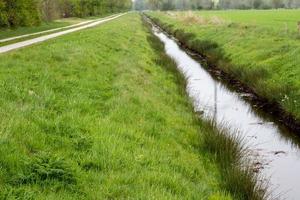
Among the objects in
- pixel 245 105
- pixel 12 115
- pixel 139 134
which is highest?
pixel 12 115

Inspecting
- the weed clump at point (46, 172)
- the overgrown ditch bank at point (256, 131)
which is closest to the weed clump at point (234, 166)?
the overgrown ditch bank at point (256, 131)

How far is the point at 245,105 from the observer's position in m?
16.9

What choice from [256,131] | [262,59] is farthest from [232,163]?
[262,59]

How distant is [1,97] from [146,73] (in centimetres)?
944

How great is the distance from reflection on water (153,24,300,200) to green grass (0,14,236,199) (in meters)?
1.31

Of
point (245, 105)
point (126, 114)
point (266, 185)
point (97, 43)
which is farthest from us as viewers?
point (97, 43)

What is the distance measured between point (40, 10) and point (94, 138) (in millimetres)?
44465

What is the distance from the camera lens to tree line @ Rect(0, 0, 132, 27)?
1348 inches

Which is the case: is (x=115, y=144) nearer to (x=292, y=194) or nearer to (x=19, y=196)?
(x=19, y=196)

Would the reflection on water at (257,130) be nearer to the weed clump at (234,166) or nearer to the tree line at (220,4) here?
the weed clump at (234,166)

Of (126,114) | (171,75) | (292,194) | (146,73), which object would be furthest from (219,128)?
(171,75)

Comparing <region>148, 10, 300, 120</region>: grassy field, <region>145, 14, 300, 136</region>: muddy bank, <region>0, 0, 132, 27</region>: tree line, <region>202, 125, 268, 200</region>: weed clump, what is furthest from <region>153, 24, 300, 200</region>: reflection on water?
<region>0, 0, 132, 27</region>: tree line

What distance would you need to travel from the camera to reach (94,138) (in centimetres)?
884

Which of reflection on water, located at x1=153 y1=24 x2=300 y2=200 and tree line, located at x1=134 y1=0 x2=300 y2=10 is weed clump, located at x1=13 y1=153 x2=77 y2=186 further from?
tree line, located at x1=134 y1=0 x2=300 y2=10
